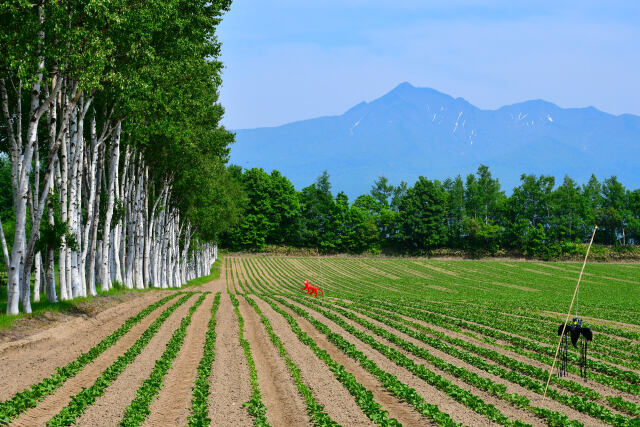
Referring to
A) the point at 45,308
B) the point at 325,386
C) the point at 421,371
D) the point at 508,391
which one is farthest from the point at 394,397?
the point at 45,308

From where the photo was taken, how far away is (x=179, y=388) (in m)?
15.7

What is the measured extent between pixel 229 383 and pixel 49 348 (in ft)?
29.6

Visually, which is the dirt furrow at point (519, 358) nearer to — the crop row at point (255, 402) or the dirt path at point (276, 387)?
the dirt path at point (276, 387)

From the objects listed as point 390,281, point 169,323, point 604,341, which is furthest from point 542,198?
point 169,323

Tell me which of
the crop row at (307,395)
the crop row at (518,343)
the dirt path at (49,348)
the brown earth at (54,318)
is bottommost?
the crop row at (518,343)

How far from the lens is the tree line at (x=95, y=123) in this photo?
71.3 feet

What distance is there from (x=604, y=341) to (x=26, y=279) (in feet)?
94.7

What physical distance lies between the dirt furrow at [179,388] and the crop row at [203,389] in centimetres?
20

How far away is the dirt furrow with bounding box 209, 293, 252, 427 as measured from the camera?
43.5 feet

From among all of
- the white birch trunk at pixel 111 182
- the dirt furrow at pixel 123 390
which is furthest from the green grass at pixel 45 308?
the dirt furrow at pixel 123 390

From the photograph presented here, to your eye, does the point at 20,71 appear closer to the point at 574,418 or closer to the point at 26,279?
the point at 26,279

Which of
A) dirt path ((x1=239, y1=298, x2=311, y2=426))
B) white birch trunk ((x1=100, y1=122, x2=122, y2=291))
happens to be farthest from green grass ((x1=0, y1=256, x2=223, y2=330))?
dirt path ((x1=239, y1=298, x2=311, y2=426))

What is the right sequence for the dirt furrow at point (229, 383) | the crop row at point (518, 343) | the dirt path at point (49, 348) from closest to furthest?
the dirt furrow at point (229, 383), the dirt path at point (49, 348), the crop row at point (518, 343)

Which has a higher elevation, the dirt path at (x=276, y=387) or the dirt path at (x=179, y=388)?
the dirt path at (x=179, y=388)
